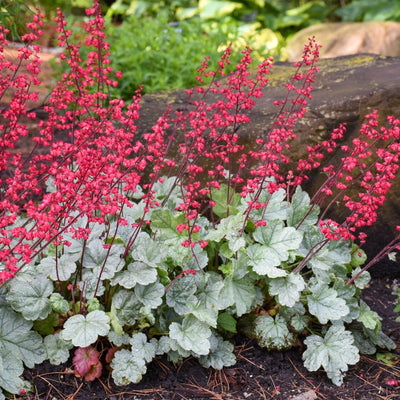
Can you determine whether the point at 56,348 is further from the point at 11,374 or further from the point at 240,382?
the point at 240,382

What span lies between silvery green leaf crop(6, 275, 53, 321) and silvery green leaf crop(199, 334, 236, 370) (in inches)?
30.6

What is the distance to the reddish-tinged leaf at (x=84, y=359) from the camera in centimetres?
244

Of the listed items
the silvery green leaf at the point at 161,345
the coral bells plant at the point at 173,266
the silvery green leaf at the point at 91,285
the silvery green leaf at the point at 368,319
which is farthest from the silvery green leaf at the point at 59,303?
the silvery green leaf at the point at 368,319

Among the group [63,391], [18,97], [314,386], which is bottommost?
[314,386]

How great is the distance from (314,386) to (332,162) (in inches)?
55.4

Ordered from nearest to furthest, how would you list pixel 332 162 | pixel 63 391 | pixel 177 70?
1. pixel 63 391
2. pixel 332 162
3. pixel 177 70

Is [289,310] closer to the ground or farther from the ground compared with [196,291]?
closer to the ground

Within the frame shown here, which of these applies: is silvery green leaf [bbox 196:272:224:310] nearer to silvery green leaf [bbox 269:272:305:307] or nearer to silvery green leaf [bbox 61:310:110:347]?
silvery green leaf [bbox 269:272:305:307]

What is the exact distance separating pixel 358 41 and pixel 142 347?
5.77 m

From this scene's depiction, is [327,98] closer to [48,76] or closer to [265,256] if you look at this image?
[265,256]

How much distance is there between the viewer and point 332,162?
11.3 feet

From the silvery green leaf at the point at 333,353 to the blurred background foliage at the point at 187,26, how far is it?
287 centimetres

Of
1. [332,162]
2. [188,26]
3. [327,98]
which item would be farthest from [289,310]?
[188,26]

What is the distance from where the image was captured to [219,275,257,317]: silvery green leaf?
8.47 feet
